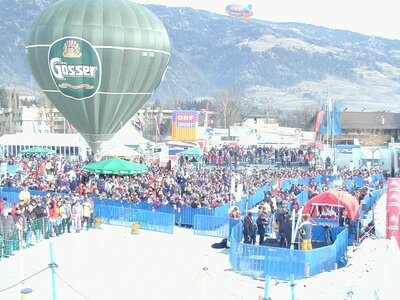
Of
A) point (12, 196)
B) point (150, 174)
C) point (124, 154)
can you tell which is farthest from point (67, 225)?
point (124, 154)

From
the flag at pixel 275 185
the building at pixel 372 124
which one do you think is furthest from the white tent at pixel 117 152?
the building at pixel 372 124

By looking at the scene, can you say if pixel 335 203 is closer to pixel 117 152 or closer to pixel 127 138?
pixel 117 152

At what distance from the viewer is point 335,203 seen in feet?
71.5

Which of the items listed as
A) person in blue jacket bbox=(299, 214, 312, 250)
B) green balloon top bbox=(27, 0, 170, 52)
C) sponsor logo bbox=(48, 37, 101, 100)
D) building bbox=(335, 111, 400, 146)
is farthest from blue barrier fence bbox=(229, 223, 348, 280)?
building bbox=(335, 111, 400, 146)

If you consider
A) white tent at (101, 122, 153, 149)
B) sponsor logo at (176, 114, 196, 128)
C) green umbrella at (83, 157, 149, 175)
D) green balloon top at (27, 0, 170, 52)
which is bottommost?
green umbrella at (83, 157, 149, 175)

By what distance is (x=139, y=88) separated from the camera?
34.0 meters

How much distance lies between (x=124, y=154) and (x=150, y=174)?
7554mm

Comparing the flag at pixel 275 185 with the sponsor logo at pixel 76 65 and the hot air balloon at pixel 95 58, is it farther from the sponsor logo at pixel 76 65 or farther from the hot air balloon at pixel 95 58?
the sponsor logo at pixel 76 65

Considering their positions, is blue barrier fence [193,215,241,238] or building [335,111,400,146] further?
building [335,111,400,146]

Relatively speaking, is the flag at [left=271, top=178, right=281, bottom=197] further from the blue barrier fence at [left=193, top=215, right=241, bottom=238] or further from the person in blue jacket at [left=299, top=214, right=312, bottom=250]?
the person in blue jacket at [left=299, top=214, right=312, bottom=250]

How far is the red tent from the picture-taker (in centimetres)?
2170

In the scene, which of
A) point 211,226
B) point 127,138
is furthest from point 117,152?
point 211,226

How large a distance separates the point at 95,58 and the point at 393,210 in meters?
18.3

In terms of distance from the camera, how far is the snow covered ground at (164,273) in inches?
547
